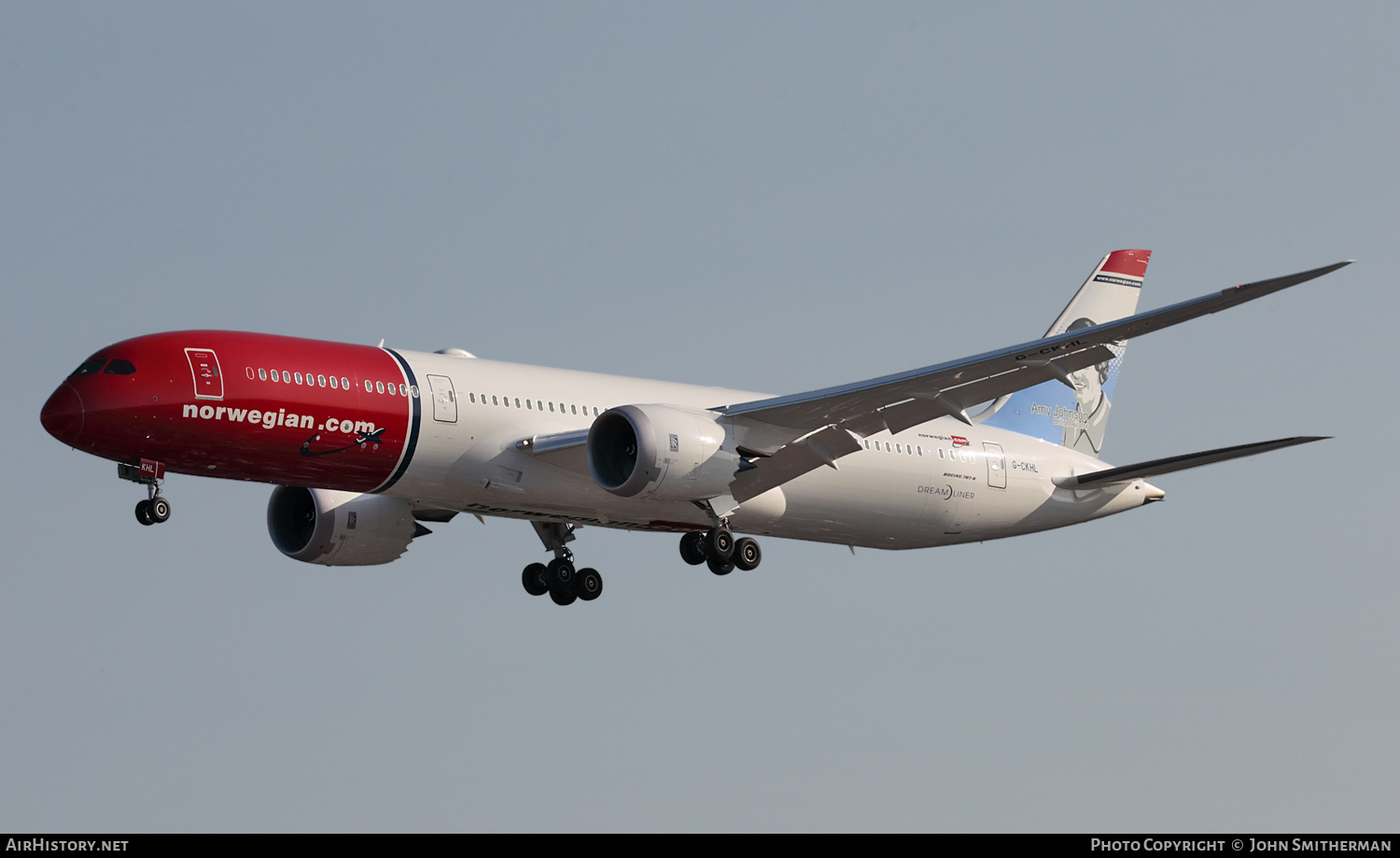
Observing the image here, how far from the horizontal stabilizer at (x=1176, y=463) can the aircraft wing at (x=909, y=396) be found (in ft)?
1.34

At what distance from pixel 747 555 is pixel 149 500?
12.7 meters

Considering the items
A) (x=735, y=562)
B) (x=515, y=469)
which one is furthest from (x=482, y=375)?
(x=735, y=562)

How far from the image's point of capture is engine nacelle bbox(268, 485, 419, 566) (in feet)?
125

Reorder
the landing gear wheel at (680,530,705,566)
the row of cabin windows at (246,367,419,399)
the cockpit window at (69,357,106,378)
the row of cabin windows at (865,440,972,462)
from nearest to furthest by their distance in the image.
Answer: the cockpit window at (69,357,106,378) → the row of cabin windows at (246,367,419,399) → the landing gear wheel at (680,530,705,566) → the row of cabin windows at (865,440,972,462)

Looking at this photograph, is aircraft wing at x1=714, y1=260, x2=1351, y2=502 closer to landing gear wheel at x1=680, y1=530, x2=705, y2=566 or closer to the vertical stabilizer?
landing gear wheel at x1=680, y1=530, x2=705, y2=566

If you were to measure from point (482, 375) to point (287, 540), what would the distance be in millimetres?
8380

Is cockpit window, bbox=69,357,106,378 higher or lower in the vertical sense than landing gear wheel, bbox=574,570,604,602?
higher

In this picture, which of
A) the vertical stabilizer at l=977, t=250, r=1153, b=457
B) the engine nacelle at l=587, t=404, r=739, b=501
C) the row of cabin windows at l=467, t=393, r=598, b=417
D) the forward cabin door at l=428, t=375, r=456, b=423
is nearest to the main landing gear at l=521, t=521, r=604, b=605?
the row of cabin windows at l=467, t=393, r=598, b=417

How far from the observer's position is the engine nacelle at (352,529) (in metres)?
38.1

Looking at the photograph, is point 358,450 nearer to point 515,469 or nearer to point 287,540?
point 515,469

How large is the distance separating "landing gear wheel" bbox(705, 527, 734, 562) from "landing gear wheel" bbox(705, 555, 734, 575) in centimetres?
6

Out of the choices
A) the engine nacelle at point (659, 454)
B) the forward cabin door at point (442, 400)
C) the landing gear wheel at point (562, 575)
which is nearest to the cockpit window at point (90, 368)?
the forward cabin door at point (442, 400)
